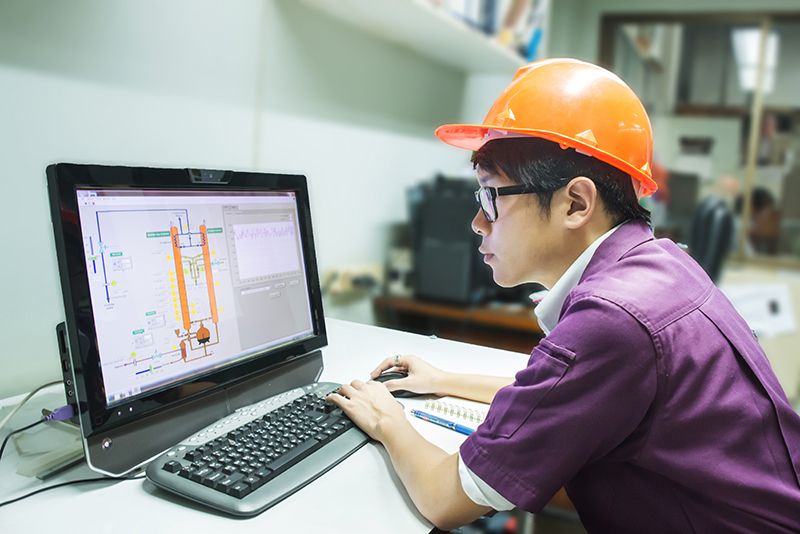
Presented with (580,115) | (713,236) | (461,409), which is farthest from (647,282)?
(713,236)

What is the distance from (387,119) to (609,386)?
5.63 feet

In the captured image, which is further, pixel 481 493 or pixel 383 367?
pixel 383 367

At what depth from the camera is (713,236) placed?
278cm

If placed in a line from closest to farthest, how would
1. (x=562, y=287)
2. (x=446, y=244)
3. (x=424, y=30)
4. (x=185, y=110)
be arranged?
(x=562, y=287) → (x=185, y=110) → (x=424, y=30) → (x=446, y=244)

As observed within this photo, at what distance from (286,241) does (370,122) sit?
1201 millimetres

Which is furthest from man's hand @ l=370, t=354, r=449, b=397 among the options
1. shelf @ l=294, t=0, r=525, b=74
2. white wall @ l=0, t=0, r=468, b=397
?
shelf @ l=294, t=0, r=525, b=74

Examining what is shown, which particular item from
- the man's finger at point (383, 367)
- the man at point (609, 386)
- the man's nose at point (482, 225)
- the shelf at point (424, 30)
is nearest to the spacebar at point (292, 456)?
the man at point (609, 386)

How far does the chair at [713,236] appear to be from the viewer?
109 inches

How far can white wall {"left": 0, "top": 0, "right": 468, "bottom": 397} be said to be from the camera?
100 cm

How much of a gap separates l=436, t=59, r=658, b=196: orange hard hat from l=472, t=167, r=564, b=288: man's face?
0.09 metres

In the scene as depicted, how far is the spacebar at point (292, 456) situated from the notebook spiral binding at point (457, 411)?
9.7 inches

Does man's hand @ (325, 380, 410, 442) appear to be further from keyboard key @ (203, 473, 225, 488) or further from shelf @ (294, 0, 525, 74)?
shelf @ (294, 0, 525, 74)

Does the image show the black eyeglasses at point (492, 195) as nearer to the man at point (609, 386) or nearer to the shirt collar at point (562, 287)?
the man at point (609, 386)

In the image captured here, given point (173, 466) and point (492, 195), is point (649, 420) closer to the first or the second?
point (492, 195)
